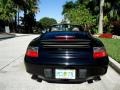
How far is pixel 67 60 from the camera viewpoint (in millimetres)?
6352

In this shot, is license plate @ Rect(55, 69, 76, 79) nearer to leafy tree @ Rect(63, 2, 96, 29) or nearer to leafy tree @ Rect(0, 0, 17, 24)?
leafy tree @ Rect(63, 2, 96, 29)

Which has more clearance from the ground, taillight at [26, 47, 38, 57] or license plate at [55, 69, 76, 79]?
taillight at [26, 47, 38, 57]

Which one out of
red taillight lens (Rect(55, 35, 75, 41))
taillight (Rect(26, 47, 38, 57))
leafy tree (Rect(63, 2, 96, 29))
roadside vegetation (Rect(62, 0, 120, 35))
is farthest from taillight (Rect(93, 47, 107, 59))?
leafy tree (Rect(63, 2, 96, 29))

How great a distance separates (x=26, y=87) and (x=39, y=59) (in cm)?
84

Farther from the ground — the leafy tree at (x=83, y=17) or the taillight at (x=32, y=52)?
the leafy tree at (x=83, y=17)

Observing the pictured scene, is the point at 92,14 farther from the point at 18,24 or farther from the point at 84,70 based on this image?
the point at 84,70

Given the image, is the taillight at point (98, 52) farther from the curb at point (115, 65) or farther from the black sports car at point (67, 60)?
the curb at point (115, 65)

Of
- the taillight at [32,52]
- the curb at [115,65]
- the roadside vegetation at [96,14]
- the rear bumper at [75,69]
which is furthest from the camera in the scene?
the roadside vegetation at [96,14]

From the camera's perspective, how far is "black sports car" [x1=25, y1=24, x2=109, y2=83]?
20.7 feet

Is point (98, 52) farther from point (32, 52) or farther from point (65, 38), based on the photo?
point (32, 52)

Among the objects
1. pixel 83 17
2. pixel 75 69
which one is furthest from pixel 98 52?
pixel 83 17

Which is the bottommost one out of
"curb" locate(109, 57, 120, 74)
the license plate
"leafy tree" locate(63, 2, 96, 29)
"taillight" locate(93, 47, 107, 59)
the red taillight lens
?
"curb" locate(109, 57, 120, 74)

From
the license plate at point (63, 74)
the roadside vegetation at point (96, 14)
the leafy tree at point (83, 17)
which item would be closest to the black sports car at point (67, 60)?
the license plate at point (63, 74)

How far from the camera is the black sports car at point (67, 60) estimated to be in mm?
6320
